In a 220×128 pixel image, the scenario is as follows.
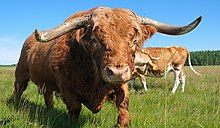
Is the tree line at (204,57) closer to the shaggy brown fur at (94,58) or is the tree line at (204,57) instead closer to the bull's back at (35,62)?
the bull's back at (35,62)

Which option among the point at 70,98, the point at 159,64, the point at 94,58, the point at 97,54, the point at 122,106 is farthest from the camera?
the point at 159,64

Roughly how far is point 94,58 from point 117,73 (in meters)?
0.79

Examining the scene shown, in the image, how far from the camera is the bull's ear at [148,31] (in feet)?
14.3

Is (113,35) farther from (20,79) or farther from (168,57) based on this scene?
(168,57)

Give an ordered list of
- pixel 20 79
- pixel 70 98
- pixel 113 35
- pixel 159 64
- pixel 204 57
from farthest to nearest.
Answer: pixel 204 57
pixel 159 64
pixel 20 79
pixel 70 98
pixel 113 35

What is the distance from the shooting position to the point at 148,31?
175 inches

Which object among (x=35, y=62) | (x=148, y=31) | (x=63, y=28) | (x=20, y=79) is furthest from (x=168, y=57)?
(x=63, y=28)

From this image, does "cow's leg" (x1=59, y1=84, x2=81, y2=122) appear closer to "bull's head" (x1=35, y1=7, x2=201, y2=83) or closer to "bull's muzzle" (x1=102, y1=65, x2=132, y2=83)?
"bull's head" (x1=35, y1=7, x2=201, y2=83)

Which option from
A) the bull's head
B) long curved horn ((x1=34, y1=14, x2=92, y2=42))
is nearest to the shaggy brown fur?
the bull's head

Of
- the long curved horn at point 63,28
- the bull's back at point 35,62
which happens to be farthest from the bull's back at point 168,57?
the long curved horn at point 63,28

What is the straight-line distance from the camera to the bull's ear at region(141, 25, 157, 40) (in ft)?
14.3

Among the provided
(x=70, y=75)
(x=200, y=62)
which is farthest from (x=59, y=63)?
(x=200, y=62)

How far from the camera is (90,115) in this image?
5.25 meters

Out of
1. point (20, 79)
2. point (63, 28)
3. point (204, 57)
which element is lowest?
point (20, 79)
